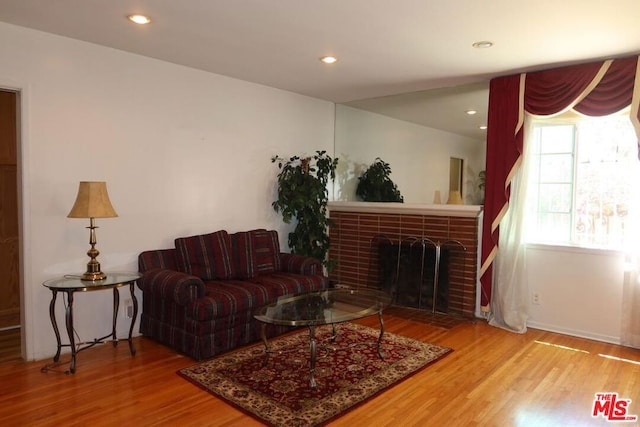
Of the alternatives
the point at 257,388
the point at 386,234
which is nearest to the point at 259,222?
the point at 386,234

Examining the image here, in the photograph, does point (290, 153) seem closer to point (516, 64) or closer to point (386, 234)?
point (386, 234)

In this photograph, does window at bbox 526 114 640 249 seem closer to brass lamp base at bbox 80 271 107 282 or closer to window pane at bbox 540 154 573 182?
window pane at bbox 540 154 573 182

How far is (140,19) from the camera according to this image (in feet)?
9.91

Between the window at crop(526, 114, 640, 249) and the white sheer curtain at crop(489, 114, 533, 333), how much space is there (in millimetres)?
109

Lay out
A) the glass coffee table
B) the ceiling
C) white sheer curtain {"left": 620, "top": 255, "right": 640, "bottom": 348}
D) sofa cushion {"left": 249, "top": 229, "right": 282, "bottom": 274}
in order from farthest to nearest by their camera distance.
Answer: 1. sofa cushion {"left": 249, "top": 229, "right": 282, "bottom": 274}
2. white sheer curtain {"left": 620, "top": 255, "right": 640, "bottom": 348}
3. the glass coffee table
4. the ceiling

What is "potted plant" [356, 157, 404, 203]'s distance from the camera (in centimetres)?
576

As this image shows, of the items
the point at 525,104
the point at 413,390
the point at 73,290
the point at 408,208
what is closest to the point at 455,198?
the point at 408,208

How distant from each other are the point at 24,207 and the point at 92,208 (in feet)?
1.80

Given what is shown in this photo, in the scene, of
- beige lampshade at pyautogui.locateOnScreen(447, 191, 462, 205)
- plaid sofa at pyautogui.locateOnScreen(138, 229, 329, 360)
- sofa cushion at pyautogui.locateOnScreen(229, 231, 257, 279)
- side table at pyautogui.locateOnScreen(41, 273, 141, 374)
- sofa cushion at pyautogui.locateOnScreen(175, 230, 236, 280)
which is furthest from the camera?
beige lampshade at pyautogui.locateOnScreen(447, 191, 462, 205)

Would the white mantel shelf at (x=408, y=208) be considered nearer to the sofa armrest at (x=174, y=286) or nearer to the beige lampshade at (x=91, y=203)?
the sofa armrest at (x=174, y=286)

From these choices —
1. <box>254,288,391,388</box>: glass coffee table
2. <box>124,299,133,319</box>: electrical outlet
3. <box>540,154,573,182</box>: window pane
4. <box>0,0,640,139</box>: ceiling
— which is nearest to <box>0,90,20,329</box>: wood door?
<box>124,299,133,319</box>: electrical outlet

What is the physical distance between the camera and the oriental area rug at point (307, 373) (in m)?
2.61

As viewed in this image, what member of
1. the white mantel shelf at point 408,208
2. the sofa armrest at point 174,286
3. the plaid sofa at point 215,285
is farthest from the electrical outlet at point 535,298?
the sofa armrest at point 174,286

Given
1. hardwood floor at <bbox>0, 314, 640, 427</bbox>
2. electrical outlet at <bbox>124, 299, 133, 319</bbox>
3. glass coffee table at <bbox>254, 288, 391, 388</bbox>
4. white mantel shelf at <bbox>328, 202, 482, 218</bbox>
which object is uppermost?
white mantel shelf at <bbox>328, 202, 482, 218</bbox>
